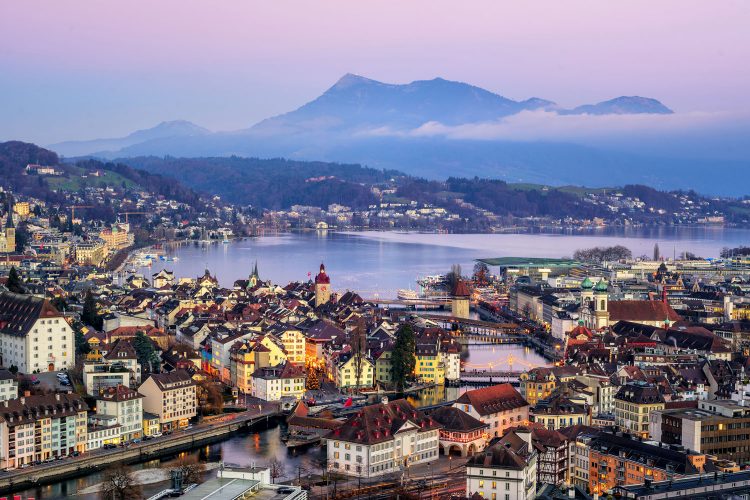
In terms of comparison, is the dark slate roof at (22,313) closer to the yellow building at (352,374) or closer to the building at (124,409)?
the building at (124,409)

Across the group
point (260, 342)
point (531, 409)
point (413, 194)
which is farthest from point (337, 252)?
point (413, 194)

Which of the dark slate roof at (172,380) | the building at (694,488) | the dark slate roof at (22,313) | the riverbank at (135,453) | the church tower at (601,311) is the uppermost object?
the dark slate roof at (22,313)

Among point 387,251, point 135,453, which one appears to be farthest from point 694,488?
point 387,251

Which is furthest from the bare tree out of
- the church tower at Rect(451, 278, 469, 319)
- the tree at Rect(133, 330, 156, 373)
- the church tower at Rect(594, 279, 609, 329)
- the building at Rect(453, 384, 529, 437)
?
the church tower at Rect(451, 278, 469, 319)

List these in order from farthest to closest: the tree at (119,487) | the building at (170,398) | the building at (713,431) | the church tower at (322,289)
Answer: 1. the church tower at (322,289)
2. the building at (170,398)
3. the building at (713,431)
4. the tree at (119,487)

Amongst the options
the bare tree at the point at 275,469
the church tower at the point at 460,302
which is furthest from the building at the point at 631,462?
the church tower at the point at 460,302

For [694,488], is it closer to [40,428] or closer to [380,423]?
[380,423]

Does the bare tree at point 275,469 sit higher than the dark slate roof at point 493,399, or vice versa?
the dark slate roof at point 493,399
